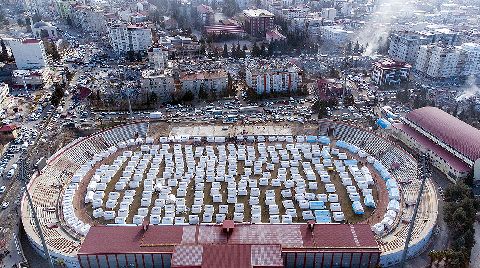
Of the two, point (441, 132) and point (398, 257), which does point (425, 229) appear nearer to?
point (398, 257)

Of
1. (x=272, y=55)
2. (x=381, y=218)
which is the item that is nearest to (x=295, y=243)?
(x=381, y=218)

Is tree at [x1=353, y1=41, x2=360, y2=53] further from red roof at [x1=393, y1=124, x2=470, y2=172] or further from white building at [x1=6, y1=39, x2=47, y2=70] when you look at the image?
white building at [x1=6, y1=39, x2=47, y2=70]

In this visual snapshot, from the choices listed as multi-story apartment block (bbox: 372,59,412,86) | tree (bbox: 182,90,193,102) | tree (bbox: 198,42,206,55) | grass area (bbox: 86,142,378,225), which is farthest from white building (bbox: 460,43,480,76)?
tree (bbox: 198,42,206,55)

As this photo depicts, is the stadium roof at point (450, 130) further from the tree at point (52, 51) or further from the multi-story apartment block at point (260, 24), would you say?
the tree at point (52, 51)

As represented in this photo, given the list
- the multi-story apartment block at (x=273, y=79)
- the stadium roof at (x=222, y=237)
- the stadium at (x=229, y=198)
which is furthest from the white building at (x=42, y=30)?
the stadium roof at (x=222, y=237)

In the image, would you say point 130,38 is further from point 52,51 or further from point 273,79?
point 273,79
